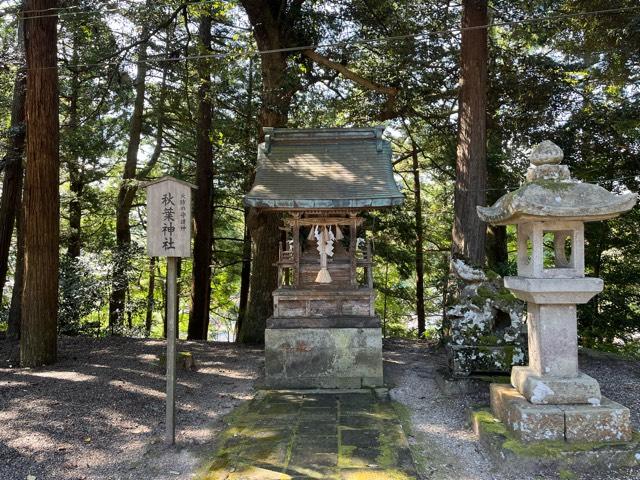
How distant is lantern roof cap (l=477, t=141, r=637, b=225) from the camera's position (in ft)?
13.0

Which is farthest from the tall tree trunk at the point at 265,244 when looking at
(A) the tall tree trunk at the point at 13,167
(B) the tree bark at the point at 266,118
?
(A) the tall tree trunk at the point at 13,167

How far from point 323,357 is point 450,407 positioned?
201 cm

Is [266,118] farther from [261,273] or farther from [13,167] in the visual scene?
[13,167]

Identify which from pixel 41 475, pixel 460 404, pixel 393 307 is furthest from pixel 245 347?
pixel 393 307

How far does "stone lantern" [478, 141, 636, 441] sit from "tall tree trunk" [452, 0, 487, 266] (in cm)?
364

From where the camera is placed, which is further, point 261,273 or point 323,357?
point 261,273

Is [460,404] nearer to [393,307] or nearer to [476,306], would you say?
[476,306]

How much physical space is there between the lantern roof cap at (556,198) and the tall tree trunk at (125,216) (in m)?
10.1

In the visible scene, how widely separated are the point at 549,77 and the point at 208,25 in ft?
30.4

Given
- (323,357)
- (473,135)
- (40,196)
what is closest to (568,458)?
(323,357)

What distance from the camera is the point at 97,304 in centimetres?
1169

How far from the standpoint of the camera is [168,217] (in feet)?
14.9

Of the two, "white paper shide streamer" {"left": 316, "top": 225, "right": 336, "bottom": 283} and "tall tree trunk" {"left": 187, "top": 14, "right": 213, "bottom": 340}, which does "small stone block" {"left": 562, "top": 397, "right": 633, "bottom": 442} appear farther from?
"tall tree trunk" {"left": 187, "top": 14, "right": 213, "bottom": 340}

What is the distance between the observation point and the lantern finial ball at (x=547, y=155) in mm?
4270
